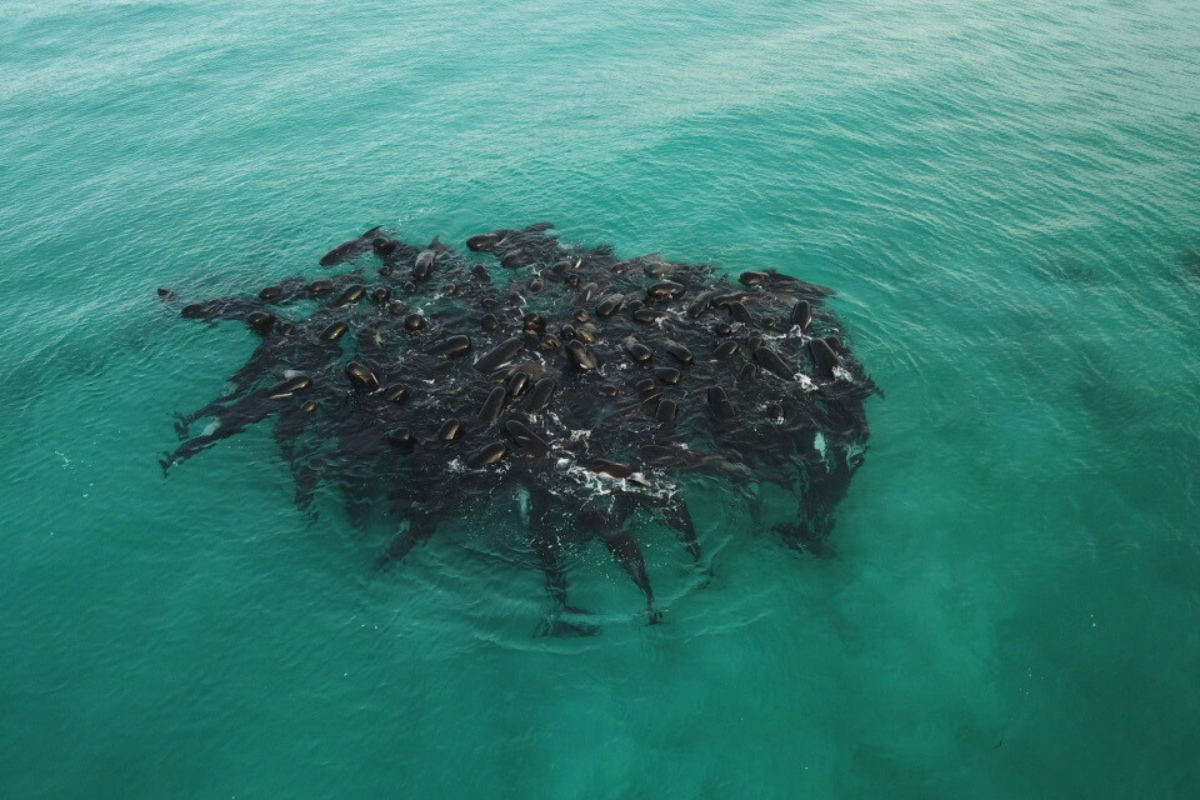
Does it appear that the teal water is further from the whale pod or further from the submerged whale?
the whale pod

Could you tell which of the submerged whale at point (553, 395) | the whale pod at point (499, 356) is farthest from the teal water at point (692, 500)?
the whale pod at point (499, 356)

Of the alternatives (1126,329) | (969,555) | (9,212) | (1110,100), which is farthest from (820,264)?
(9,212)

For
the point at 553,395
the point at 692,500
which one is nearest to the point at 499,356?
the point at 553,395

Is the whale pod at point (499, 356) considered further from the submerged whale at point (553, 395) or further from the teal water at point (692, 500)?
the teal water at point (692, 500)

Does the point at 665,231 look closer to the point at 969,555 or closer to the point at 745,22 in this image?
the point at 969,555

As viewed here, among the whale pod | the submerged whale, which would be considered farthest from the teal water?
the whale pod
